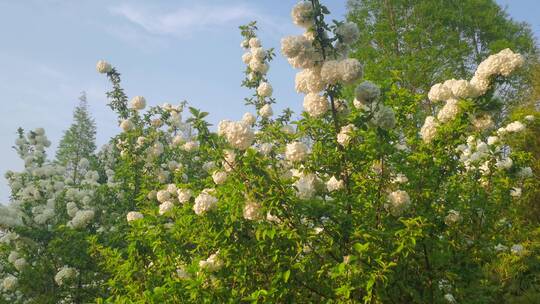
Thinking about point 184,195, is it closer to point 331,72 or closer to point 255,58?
point 331,72

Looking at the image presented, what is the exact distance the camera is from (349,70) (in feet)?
10.7

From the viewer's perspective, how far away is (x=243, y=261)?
11.7 feet

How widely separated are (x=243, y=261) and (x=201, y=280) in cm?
35

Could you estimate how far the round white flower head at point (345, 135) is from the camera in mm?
3493

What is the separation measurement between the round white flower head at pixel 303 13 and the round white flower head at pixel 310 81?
1.15ft

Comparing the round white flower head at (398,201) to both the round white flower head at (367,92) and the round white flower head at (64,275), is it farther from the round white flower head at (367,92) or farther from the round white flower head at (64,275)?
the round white flower head at (64,275)

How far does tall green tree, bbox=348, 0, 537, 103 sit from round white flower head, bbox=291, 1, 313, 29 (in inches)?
524

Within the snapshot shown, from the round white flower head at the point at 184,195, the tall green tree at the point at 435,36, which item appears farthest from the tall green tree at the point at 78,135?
the round white flower head at the point at 184,195

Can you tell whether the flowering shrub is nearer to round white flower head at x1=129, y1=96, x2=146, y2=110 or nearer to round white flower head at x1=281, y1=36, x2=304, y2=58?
round white flower head at x1=281, y1=36, x2=304, y2=58

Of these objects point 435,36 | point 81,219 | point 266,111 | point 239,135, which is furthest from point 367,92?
point 435,36

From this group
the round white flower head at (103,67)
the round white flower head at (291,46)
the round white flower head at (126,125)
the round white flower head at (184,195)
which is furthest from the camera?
the round white flower head at (103,67)

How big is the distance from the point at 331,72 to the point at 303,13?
55 cm

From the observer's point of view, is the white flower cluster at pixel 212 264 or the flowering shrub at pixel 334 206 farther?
the white flower cluster at pixel 212 264

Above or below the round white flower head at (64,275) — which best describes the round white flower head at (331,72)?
below
